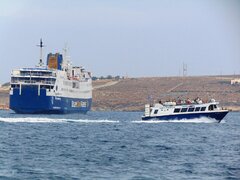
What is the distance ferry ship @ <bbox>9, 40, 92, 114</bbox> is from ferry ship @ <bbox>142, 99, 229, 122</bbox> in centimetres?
4565

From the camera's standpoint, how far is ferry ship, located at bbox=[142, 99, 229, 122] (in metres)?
104

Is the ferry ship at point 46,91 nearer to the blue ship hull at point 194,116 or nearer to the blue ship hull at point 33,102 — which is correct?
the blue ship hull at point 33,102

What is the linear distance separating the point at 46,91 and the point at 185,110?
51.1 metres

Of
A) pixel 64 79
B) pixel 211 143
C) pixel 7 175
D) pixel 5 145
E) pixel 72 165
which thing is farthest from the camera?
pixel 64 79

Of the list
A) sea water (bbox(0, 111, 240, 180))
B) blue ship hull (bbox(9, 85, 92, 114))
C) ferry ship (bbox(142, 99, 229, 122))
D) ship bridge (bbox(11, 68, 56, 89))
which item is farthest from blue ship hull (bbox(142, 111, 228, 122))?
ship bridge (bbox(11, 68, 56, 89))

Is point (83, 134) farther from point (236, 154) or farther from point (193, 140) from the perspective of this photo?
point (236, 154)

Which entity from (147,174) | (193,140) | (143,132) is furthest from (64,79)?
(147,174)

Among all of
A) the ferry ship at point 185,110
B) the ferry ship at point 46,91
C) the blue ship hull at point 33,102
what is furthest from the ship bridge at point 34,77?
the ferry ship at point 185,110

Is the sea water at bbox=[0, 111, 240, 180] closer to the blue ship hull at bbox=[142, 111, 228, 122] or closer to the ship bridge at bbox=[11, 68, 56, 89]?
the blue ship hull at bbox=[142, 111, 228, 122]

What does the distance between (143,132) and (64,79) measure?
84.2m

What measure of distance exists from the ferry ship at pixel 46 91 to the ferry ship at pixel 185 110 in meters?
45.7

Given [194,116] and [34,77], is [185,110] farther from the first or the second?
[34,77]

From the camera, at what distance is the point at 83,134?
A: 3027 inches

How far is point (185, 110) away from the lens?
104500mm
